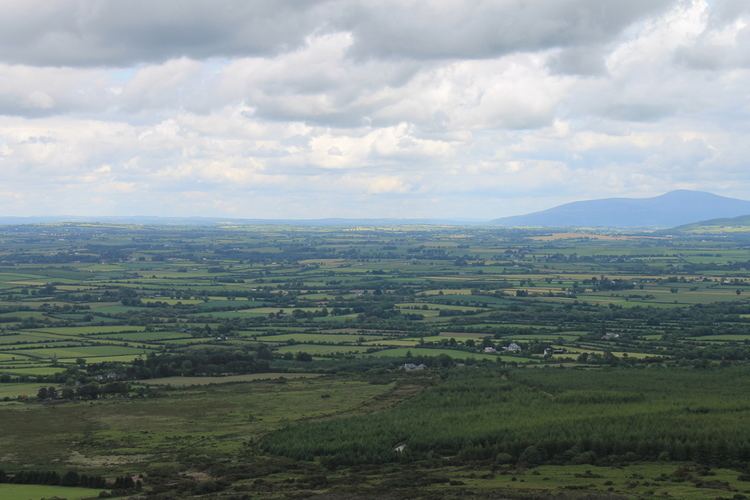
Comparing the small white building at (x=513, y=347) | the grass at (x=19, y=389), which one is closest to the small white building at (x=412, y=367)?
the small white building at (x=513, y=347)

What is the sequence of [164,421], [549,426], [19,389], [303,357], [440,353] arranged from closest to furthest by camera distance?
[549,426]
[164,421]
[19,389]
[303,357]
[440,353]

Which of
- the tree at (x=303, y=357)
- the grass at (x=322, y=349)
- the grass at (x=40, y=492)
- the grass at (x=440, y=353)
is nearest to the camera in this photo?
the grass at (x=40, y=492)

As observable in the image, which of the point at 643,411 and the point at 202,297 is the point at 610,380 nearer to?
the point at 643,411

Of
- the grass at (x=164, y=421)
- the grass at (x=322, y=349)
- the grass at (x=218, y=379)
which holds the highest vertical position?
the grass at (x=322, y=349)

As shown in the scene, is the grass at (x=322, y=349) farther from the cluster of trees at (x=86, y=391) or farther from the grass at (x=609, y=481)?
the grass at (x=609, y=481)

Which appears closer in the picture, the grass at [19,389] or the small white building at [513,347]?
the grass at [19,389]

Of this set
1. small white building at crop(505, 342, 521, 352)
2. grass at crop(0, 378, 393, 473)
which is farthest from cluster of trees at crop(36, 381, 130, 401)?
small white building at crop(505, 342, 521, 352)

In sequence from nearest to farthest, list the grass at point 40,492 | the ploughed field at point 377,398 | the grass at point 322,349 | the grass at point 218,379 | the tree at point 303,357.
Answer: the grass at point 40,492 < the ploughed field at point 377,398 < the grass at point 218,379 < the tree at point 303,357 < the grass at point 322,349

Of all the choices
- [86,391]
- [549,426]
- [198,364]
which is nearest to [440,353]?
[198,364]

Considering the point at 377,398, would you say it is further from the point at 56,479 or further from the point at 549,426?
the point at 56,479

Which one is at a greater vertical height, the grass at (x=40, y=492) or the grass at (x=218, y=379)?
the grass at (x=40, y=492)
